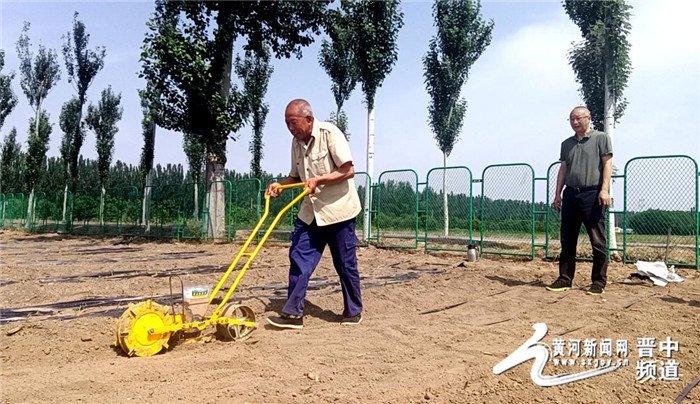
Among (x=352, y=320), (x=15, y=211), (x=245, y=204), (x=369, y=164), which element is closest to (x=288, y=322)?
(x=352, y=320)

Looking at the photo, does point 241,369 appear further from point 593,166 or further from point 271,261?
point 271,261

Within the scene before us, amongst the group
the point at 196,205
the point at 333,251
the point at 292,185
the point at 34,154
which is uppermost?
the point at 34,154

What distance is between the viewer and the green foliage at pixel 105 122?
99.9ft

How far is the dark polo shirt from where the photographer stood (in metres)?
5.95

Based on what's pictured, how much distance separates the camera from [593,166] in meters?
5.96

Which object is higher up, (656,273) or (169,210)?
(169,210)

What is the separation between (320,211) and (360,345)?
122 centimetres

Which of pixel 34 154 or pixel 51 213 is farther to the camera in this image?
pixel 34 154

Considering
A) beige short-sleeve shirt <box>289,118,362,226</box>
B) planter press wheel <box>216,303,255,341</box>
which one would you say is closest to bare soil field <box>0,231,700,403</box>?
planter press wheel <box>216,303,255,341</box>

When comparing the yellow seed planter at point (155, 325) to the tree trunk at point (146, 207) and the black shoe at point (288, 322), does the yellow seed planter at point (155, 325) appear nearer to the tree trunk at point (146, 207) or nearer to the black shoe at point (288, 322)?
the black shoe at point (288, 322)

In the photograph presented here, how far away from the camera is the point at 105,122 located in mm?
31797

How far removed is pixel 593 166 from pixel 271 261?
589 centimetres

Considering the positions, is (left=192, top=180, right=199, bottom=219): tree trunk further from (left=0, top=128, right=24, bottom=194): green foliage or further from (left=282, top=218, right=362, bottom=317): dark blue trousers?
(left=0, top=128, right=24, bottom=194): green foliage

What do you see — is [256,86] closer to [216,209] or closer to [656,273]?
[216,209]
